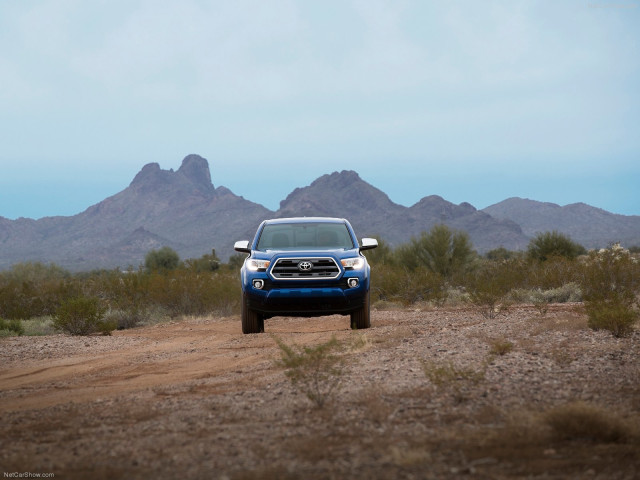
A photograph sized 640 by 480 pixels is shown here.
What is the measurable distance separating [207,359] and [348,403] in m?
4.45

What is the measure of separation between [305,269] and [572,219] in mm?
139799

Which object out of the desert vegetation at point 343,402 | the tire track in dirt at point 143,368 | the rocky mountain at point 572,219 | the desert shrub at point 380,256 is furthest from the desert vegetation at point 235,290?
the rocky mountain at point 572,219

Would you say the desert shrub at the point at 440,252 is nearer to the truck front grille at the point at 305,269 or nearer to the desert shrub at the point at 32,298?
the desert shrub at the point at 32,298

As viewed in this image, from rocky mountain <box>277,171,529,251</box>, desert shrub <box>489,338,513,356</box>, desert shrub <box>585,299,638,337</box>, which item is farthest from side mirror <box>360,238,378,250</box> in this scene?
rocky mountain <box>277,171,529,251</box>

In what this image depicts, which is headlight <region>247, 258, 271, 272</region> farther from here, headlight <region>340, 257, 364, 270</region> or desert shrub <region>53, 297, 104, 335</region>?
desert shrub <region>53, 297, 104, 335</region>

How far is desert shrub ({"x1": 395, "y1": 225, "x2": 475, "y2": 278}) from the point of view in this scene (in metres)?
32.7

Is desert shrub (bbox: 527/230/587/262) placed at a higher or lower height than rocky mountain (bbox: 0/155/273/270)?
lower

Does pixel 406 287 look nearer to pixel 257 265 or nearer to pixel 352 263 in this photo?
pixel 352 263

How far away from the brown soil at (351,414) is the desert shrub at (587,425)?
13 millimetres

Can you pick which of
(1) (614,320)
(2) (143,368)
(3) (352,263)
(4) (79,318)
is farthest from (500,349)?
(4) (79,318)

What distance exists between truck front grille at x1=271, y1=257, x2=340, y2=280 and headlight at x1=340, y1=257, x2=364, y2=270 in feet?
0.61

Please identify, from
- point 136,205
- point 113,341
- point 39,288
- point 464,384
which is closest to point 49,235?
point 136,205

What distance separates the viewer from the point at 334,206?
132 m

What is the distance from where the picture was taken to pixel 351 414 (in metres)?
6.58
